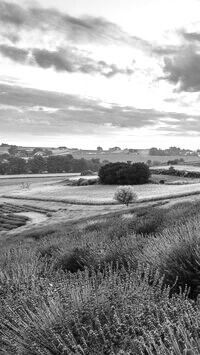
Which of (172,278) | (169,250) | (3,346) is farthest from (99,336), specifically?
(169,250)

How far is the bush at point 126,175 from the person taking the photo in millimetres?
98000

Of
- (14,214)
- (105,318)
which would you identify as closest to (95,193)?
(14,214)

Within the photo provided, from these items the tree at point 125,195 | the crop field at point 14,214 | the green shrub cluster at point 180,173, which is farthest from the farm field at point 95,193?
the green shrub cluster at point 180,173

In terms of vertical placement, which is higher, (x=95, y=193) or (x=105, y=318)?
(x=105, y=318)

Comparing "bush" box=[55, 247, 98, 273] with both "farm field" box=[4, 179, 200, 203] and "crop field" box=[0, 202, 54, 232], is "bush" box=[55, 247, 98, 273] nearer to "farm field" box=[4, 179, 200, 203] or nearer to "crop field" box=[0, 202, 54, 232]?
"crop field" box=[0, 202, 54, 232]

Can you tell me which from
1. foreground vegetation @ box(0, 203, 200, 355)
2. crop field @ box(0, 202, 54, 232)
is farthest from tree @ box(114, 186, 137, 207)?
foreground vegetation @ box(0, 203, 200, 355)

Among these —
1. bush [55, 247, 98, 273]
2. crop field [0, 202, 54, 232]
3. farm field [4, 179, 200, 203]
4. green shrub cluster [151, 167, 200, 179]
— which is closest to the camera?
bush [55, 247, 98, 273]

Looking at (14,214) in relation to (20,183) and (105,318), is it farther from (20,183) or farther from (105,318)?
(20,183)

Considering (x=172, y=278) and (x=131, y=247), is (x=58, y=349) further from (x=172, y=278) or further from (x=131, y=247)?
(x=131, y=247)

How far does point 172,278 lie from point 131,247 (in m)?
2.23

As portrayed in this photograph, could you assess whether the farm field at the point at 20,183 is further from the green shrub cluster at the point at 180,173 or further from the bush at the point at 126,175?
the green shrub cluster at the point at 180,173

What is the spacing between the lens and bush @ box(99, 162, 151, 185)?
9800 cm

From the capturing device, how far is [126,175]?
98.3m

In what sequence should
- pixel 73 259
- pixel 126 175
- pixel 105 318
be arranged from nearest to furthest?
pixel 105 318, pixel 73 259, pixel 126 175
